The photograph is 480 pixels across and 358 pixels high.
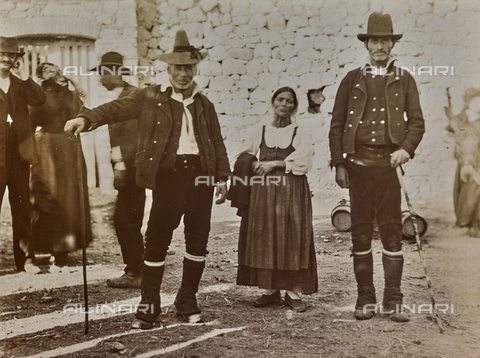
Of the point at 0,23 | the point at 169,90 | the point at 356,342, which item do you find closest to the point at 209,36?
the point at 169,90

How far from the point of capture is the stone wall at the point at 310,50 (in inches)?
168

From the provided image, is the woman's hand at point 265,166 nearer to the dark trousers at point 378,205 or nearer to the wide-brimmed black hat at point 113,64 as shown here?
the dark trousers at point 378,205

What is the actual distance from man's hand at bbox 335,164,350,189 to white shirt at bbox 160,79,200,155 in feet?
4.00

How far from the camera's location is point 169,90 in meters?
3.97

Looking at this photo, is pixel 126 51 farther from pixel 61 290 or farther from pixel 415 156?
pixel 415 156

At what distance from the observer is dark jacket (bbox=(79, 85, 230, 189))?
387 cm

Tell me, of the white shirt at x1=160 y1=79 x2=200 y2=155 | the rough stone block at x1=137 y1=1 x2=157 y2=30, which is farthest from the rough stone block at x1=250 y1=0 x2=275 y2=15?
the white shirt at x1=160 y1=79 x2=200 y2=155

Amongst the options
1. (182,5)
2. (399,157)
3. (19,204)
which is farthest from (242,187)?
(19,204)

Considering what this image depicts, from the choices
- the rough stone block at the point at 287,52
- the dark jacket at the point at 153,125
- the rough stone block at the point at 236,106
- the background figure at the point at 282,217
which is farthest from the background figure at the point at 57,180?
the rough stone block at the point at 287,52

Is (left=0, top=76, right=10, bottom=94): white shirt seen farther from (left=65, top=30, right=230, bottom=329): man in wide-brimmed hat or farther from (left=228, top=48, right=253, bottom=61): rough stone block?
(left=228, top=48, right=253, bottom=61): rough stone block

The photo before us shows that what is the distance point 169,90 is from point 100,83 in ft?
2.51

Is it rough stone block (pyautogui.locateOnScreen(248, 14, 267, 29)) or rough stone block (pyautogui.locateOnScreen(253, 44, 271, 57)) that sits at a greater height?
rough stone block (pyautogui.locateOnScreen(248, 14, 267, 29))

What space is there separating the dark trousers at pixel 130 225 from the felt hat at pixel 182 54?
3.61ft

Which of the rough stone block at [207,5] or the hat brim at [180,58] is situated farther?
the rough stone block at [207,5]
